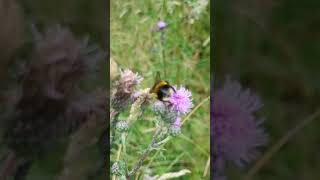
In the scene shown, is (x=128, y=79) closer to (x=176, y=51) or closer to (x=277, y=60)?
(x=176, y=51)

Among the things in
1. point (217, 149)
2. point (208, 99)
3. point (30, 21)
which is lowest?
point (217, 149)

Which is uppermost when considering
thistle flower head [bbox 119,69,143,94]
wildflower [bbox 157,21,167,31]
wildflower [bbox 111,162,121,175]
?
wildflower [bbox 157,21,167,31]

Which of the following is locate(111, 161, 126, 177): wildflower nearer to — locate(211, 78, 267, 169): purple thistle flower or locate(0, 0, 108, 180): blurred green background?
locate(0, 0, 108, 180): blurred green background

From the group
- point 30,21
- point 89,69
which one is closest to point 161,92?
point 89,69

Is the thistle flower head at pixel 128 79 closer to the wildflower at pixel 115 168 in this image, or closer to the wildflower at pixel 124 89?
the wildflower at pixel 124 89

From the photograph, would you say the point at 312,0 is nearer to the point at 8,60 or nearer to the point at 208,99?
the point at 208,99

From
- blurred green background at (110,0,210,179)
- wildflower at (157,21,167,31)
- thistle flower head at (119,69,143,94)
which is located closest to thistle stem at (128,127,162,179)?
blurred green background at (110,0,210,179)

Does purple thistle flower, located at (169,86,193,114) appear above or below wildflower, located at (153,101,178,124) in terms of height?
above
